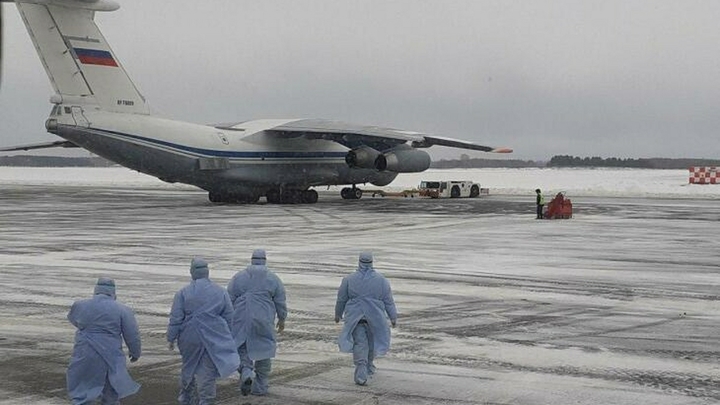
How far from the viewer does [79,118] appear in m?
34.5

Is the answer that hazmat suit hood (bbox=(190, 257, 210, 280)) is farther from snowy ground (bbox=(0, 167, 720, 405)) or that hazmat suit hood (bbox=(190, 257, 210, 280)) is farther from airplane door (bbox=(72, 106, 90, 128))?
airplane door (bbox=(72, 106, 90, 128))

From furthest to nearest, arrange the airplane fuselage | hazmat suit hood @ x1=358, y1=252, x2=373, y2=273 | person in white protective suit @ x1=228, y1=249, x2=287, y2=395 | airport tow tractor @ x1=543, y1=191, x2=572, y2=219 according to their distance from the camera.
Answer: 1. the airplane fuselage
2. airport tow tractor @ x1=543, y1=191, x2=572, y2=219
3. hazmat suit hood @ x1=358, y1=252, x2=373, y2=273
4. person in white protective suit @ x1=228, y1=249, x2=287, y2=395

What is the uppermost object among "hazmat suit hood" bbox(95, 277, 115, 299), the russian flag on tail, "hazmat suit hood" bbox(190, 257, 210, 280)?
the russian flag on tail

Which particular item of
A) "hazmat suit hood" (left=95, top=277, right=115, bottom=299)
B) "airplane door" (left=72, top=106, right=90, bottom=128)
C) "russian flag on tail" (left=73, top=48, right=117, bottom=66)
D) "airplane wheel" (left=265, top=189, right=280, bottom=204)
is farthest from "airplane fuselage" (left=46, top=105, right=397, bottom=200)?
"hazmat suit hood" (left=95, top=277, right=115, bottom=299)

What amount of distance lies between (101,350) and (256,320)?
1.81 meters

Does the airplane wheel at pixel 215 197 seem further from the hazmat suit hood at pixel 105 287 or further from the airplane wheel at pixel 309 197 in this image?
the hazmat suit hood at pixel 105 287

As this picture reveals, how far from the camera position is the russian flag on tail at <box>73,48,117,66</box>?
1384 inches

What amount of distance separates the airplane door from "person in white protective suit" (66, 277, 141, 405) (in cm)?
2930

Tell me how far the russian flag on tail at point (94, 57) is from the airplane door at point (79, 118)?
2107mm

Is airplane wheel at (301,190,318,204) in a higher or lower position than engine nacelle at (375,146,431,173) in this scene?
lower

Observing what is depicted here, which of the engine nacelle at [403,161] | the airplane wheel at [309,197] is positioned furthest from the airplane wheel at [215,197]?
the engine nacelle at [403,161]

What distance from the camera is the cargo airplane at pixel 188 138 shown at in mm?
34688

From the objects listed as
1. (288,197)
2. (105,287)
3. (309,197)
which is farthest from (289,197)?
(105,287)

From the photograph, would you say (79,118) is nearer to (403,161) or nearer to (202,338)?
(403,161)
